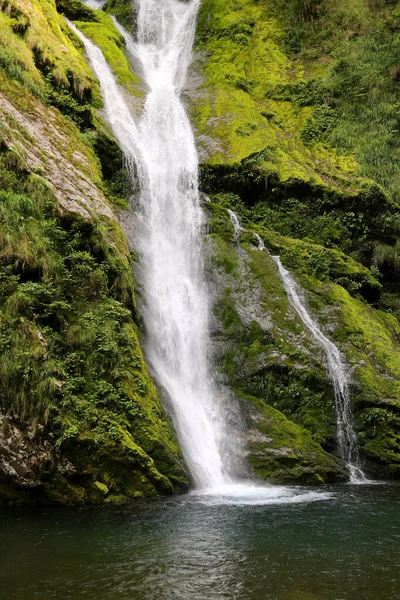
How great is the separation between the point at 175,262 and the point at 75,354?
635 centimetres

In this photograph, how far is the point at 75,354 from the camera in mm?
8938

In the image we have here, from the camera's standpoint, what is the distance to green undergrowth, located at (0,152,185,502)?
26.1ft

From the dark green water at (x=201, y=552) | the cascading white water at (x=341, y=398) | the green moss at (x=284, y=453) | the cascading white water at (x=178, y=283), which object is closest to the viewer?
the dark green water at (x=201, y=552)

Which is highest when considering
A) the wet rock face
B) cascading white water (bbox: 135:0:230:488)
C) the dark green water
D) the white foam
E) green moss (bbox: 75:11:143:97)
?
green moss (bbox: 75:11:143:97)

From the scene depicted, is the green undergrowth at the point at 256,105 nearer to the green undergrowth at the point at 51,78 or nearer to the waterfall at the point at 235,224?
the waterfall at the point at 235,224

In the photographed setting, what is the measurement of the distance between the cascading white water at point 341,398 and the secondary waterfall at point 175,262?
289 cm

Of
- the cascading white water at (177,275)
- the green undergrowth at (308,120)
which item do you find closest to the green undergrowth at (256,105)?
the green undergrowth at (308,120)

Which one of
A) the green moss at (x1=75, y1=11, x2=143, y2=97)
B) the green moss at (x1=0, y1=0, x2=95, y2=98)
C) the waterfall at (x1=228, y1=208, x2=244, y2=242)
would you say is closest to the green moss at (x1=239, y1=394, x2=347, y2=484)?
the waterfall at (x1=228, y1=208, x2=244, y2=242)

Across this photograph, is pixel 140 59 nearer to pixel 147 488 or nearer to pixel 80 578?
pixel 147 488

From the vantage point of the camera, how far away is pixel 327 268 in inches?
618

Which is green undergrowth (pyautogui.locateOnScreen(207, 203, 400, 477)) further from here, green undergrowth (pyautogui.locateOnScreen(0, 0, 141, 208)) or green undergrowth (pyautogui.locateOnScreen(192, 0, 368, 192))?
green undergrowth (pyautogui.locateOnScreen(192, 0, 368, 192))

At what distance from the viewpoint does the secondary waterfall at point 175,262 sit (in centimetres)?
1094

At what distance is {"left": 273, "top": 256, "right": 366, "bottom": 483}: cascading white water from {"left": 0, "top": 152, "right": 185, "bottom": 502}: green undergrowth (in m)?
4.60

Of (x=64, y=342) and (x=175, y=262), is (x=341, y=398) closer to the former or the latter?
(x=175, y=262)
